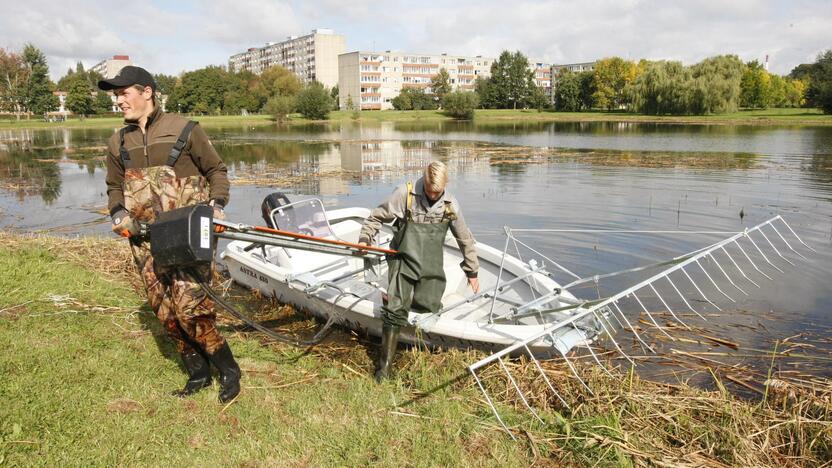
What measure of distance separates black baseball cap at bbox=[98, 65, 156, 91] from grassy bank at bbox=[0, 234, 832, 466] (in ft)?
7.58

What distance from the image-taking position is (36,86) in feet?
263

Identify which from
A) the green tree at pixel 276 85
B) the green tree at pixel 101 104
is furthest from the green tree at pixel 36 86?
the green tree at pixel 276 85

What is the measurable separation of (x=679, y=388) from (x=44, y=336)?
5790 mm

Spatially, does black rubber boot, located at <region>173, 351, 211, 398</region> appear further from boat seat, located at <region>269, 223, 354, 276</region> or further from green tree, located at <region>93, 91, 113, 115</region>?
green tree, located at <region>93, 91, 113, 115</region>

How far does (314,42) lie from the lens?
14800 centimetres

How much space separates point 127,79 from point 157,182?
73 centimetres

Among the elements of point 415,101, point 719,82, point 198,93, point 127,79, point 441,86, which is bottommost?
point 127,79

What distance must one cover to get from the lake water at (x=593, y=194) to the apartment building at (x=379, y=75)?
9938cm

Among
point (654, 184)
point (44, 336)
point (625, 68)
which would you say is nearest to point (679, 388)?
point (44, 336)

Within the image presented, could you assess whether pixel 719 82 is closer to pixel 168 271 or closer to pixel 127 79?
pixel 127 79

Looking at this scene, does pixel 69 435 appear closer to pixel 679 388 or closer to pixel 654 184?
pixel 679 388

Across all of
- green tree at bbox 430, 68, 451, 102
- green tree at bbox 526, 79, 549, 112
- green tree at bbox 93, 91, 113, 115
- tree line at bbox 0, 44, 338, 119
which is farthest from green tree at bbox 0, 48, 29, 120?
green tree at bbox 526, 79, 549, 112

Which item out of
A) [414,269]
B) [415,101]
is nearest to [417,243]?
[414,269]

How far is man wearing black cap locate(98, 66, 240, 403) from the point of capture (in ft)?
12.8
